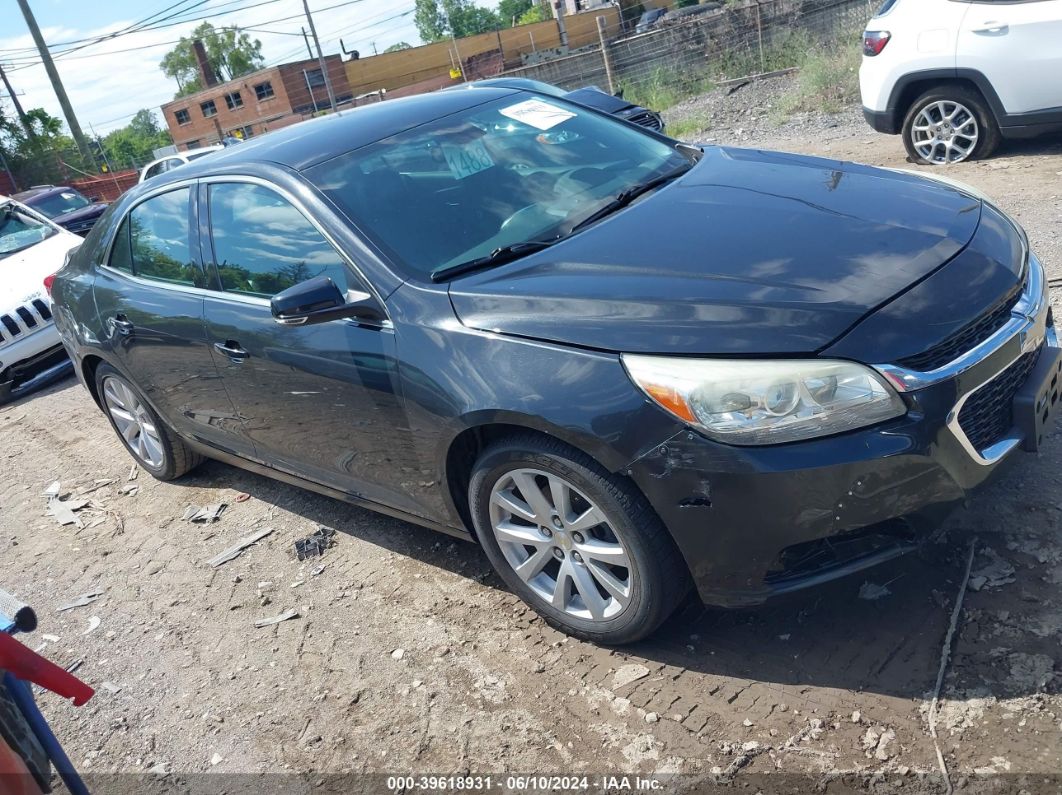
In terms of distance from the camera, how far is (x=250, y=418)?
4.13 m

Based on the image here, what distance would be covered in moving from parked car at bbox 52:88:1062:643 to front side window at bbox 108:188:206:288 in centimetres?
4

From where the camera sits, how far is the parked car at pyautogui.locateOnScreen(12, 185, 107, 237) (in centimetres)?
1605

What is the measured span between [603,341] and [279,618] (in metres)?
2.05

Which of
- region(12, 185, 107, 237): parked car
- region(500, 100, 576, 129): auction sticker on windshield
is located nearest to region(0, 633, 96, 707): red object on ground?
region(500, 100, 576, 129): auction sticker on windshield

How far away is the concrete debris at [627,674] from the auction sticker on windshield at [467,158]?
1.98 m

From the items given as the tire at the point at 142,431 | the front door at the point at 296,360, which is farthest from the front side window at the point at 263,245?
the tire at the point at 142,431

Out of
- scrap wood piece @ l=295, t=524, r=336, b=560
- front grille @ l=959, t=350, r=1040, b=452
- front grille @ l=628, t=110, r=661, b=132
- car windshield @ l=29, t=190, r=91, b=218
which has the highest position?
car windshield @ l=29, t=190, r=91, b=218

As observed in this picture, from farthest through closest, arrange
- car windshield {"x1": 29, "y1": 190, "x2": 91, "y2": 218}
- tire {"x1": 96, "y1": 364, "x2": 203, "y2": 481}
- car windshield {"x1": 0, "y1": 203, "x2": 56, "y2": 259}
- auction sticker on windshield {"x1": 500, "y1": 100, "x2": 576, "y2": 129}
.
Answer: car windshield {"x1": 29, "y1": 190, "x2": 91, "y2": 218} → car windshield {"x1": 0, "y1": 203, "x2": 56, "y2": 259} → tire {"x1": 96, "y1": 364, "x2": 203, "y2": 481} → auction sticker on windshield {"x1": 500, "y1": 100, "x2": 576, "y2": 129}

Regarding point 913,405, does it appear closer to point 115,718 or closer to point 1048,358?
point 1048,358

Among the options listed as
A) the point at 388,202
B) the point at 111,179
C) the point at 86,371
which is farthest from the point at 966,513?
the point at 111,179

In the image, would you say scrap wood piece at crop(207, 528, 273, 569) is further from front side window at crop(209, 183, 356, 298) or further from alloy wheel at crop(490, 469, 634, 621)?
alloy wheel at crop(490, 469, 634, 621)

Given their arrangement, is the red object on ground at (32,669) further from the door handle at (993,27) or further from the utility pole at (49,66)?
the utility pole at (49,66)

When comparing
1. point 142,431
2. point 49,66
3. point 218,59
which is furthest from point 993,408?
point 218,59

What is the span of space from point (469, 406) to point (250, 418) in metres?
1.55
